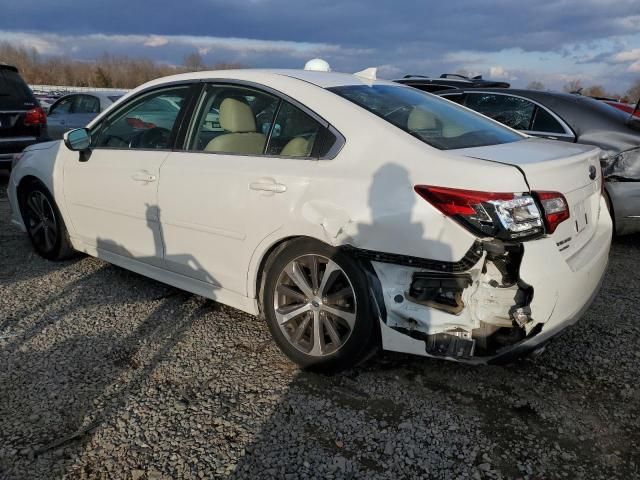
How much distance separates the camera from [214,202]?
3137 mm

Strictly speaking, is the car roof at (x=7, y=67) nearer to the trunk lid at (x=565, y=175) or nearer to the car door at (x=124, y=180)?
the car door at (x=124, y=180)

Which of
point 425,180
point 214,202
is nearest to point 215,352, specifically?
point 214,202

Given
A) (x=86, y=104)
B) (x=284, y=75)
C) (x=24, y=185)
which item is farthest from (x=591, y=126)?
(x=86, y=104)

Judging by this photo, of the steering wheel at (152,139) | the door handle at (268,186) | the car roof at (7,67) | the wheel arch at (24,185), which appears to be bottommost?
the wheel arch at (24,185)

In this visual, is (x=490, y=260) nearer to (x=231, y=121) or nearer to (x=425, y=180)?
(x=425, y=180)

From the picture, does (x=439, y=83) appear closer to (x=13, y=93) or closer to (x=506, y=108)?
(x=506, y=108)

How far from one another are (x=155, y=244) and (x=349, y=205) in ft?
5.45

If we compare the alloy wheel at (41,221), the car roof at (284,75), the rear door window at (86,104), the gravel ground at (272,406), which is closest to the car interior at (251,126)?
the car roof at (284,75)

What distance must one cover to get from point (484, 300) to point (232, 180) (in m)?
1.55

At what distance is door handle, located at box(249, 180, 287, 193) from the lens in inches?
112

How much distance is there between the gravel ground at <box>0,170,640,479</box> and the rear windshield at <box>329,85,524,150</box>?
1.30 meters

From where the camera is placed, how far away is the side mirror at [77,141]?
395cm

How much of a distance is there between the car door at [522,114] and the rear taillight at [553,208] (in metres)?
3.21

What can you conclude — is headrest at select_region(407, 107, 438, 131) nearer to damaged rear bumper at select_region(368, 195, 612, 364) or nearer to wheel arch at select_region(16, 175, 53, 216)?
damaged rear bumper at select_region(368, 195, 612, 364)
